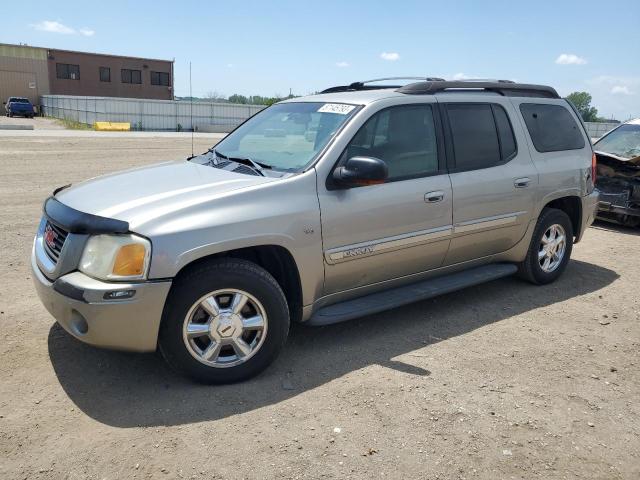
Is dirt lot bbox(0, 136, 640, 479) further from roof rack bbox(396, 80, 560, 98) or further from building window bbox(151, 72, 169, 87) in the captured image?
building window bbox(151, 72, 169, 87)

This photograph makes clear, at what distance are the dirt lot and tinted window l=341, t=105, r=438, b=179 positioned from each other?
130 cm

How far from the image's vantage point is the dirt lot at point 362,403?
2.82 metres

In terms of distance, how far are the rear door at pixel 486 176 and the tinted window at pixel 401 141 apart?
0.20 metres

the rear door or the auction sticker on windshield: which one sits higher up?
the auction sticker on windshield

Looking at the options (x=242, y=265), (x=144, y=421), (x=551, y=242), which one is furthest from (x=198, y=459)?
(x=551, y=242)

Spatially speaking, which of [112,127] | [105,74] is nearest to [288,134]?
[112,127]

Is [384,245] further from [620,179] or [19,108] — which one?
[19,108]

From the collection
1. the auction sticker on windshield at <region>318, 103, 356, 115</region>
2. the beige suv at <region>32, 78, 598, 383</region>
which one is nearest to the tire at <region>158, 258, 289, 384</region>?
the beige suv at <region>32, 78, 598, 383</region>

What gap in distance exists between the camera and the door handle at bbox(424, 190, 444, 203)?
4289 millimetres

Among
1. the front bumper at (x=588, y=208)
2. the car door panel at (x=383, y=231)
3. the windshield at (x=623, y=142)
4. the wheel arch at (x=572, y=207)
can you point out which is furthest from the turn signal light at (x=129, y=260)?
the windshield at (x=623, y=142)

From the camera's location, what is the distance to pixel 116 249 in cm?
314

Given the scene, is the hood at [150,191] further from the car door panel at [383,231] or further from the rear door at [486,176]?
the rear door at [486,176]

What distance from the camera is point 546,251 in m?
5.54

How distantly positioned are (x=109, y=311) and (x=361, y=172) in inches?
70.2
